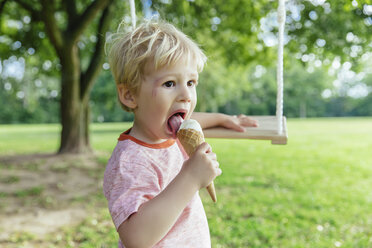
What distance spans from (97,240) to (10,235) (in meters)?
1.10

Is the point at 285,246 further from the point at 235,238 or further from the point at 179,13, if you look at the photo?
the point at 179,13

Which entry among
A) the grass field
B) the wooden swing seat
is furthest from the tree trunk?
the wooden swing seat

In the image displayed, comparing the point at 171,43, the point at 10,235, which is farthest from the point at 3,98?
the point at 171,43

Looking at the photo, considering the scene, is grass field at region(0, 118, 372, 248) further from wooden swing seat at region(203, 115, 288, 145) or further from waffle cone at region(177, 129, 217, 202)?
waffle cone at region(177, 129, 217, 202)

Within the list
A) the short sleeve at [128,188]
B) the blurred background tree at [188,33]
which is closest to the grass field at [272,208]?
the blurred background tree at [188,33]

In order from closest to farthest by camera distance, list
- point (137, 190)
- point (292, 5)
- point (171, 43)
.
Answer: point (137, 190) < point (171, 43) < point (292, 5)

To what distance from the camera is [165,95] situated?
1.33 m

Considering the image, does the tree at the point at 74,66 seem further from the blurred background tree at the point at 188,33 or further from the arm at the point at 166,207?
the arm at the point at 166,207

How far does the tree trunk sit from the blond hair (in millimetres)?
6809

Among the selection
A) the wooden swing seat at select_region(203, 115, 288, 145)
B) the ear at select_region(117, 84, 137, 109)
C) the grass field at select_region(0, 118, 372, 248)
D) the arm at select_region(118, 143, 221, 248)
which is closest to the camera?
the arm at select_region(118, 143, 221, 248)

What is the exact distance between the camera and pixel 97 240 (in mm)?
Answer: 4113

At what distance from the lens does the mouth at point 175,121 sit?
136 cm

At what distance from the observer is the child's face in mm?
1334

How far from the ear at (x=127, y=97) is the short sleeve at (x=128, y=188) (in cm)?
26
